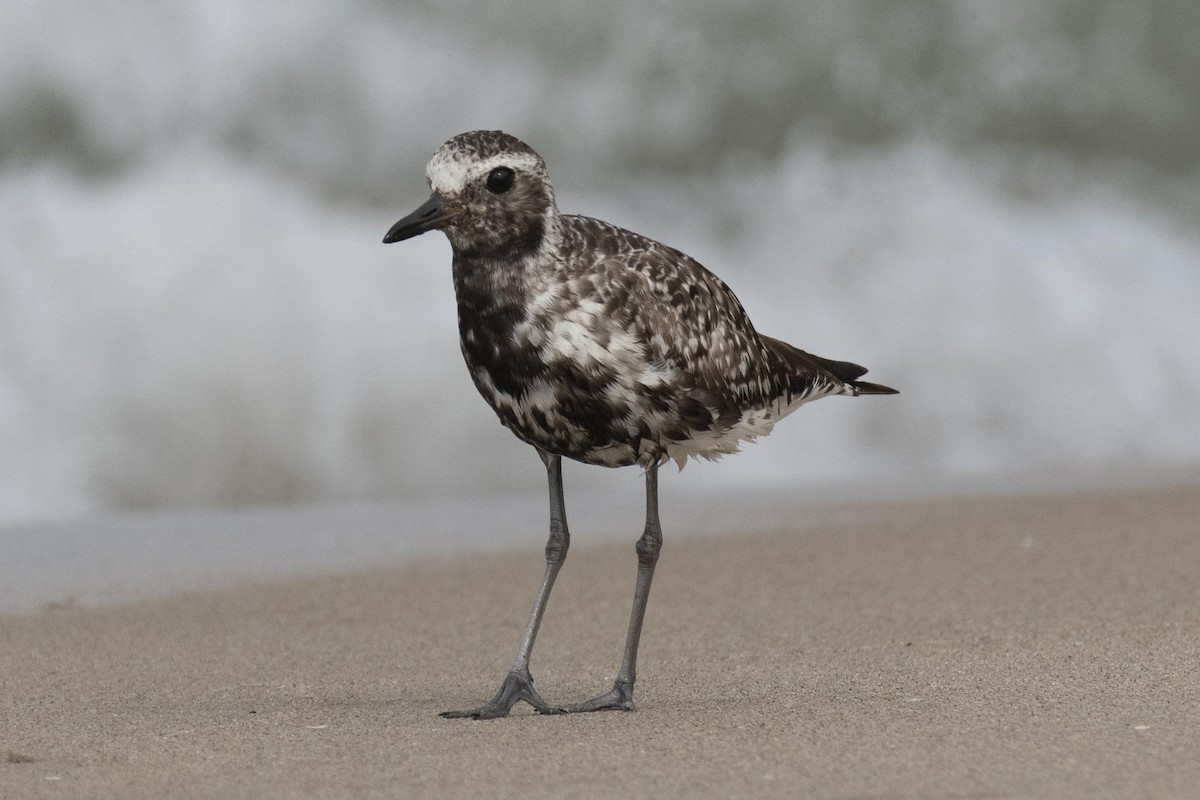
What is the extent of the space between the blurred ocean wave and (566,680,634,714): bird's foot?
21.6ft

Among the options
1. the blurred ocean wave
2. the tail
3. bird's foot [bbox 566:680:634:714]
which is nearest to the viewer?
Answer: bird's foot [bbox 566:680:634:714]

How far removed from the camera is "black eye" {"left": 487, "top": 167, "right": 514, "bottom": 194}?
5.01 metres

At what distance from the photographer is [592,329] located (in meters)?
5.04

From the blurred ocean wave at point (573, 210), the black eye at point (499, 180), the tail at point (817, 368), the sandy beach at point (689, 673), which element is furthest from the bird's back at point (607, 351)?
the blurred ocean wave at point (573, 210)

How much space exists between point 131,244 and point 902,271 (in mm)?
6733

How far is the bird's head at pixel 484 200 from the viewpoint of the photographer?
196 inches

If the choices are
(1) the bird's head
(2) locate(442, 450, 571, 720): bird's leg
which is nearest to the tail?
(2) locate(442, 450, 571, 720): bird's leg

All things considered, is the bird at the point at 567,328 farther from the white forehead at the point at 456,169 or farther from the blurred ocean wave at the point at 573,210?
the blurred ocean wave at the point at 573,210

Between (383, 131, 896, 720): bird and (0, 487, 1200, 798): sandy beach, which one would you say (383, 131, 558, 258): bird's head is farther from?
(0, 487, 1200, 798): sandy beach

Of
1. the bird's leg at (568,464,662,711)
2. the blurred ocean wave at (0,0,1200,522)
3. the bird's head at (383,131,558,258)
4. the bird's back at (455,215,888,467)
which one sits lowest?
the bird's leg at (568,464,662,711)

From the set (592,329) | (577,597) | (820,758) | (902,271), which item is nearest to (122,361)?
(577,597)

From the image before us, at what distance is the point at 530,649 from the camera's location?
17.9 feet

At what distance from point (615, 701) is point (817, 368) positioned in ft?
5.23

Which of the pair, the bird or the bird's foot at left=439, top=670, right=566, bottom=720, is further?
the bird's foot at left=439, top=670, right=566, bottom=720
